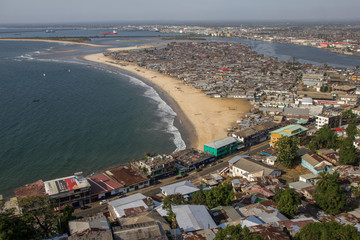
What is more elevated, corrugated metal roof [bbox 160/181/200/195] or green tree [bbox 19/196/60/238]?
green tree [bbox 19/196/60/238]

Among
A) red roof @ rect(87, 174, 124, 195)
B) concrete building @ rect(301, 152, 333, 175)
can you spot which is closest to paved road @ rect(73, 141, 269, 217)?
red roof @ rect(87, 174, 124, 195)

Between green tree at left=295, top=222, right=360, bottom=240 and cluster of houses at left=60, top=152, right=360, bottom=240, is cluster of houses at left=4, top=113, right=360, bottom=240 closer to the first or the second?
cluster of houses at left=60, top=152, right=360, bottom=240

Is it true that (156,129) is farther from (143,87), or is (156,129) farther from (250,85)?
(250,85)

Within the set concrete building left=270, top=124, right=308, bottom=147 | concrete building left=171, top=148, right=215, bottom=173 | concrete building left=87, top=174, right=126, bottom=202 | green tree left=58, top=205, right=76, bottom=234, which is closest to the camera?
green tree left=58, top=205, right=76, bottom=234

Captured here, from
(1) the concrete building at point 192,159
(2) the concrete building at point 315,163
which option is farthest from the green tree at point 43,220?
(2) the concrete building at point 315,163

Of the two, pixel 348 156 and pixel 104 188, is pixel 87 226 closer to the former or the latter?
pixel 104 188

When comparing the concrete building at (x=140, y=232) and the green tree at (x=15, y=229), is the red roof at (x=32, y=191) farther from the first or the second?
the concrete building at (x=140, y=232)
